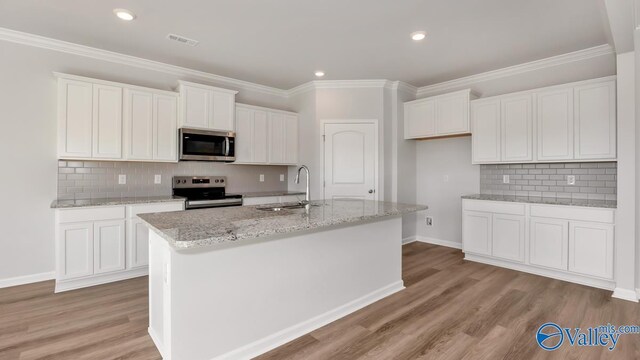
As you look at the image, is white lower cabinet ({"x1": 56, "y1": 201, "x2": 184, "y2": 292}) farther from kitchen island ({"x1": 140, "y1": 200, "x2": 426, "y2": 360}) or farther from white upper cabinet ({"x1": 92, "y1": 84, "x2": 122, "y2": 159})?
kitchen island ({"x1": 140, "y1": 200, "x2": 426, "y2": 360})

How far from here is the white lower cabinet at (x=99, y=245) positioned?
3.05 m

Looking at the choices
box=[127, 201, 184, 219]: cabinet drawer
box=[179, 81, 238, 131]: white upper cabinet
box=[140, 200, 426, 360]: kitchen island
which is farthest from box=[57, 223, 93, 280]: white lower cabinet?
box=[179, 81, 238, 131]: white upper cabinet

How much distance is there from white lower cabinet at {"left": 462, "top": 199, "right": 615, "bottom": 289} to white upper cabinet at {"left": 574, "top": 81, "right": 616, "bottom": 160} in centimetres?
64

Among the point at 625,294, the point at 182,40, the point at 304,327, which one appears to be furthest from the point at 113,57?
the point at 625,294

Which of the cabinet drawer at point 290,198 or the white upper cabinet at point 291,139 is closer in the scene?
the cabinet drawer at point 290,198

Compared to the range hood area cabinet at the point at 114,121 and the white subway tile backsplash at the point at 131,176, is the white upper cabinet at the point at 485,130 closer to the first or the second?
the white subway tile backsplash at the point at 131,176

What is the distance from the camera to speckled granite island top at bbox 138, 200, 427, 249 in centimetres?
159

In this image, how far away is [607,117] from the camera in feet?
10.6

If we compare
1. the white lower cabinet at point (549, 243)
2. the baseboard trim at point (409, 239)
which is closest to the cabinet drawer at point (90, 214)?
the baseboard trim at point (409, 239)

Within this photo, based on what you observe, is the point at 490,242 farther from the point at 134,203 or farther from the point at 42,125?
the point at 42,125

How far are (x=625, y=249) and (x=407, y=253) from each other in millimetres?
2277

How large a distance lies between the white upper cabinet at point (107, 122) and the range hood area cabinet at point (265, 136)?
1436 millimetres

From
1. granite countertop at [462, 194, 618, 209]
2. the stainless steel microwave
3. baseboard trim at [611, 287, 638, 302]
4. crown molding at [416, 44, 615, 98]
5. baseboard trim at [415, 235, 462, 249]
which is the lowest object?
baseboard trim at [611, 287, 638, 302]

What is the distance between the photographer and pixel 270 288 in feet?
7.08
